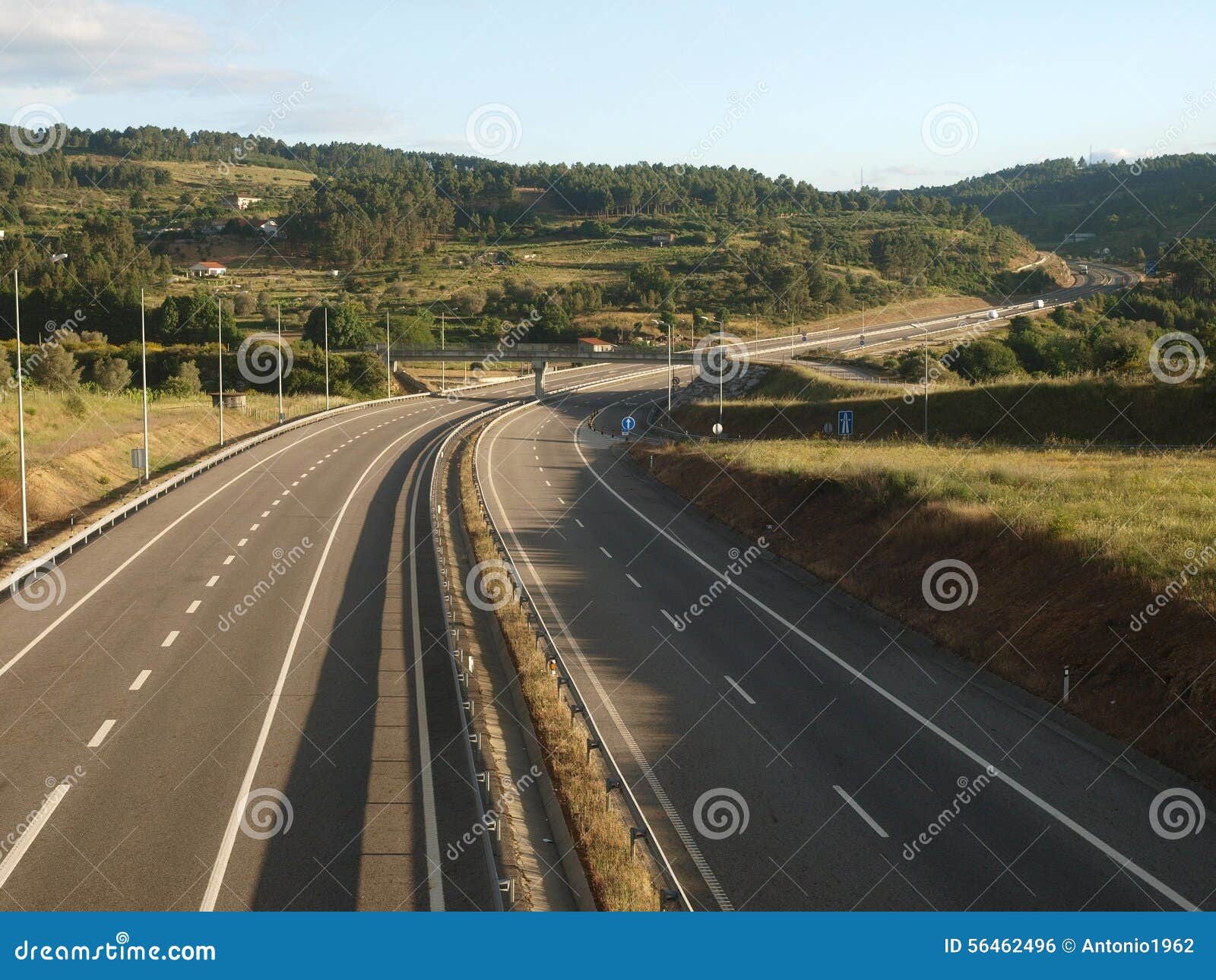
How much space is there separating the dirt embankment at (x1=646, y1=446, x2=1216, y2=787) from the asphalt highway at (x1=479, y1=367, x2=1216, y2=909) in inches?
18.2

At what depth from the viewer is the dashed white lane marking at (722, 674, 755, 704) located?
18.2 meters

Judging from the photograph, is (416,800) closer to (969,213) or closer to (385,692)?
(385,692)

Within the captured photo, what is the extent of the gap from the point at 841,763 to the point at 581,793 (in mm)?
4074

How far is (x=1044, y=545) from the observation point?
864 inches

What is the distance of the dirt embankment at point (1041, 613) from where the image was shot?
15641mm

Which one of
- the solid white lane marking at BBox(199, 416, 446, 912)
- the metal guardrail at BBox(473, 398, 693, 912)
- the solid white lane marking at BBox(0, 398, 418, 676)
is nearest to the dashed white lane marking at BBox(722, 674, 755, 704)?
the metal guardrail at BBox(473, 398, 693, 912)

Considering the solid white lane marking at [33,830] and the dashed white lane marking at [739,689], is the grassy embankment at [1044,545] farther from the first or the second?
the solid white lane marking at [33,830]

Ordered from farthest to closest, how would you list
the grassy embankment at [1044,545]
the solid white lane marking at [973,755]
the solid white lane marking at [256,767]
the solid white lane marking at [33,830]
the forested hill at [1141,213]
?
the forested hill at [1141,213] → the grassy embankment at [1044,545] → the solid white lane marking at [973,755] → the solid white lane marking at [33,830] → the solid white lane marking at [256,767]

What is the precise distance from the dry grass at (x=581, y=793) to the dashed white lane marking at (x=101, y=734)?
6.13m

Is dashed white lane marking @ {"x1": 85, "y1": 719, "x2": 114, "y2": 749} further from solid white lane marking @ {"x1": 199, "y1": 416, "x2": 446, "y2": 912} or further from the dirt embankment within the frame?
the dirt embankment

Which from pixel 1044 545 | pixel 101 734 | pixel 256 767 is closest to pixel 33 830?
pixel 256 767

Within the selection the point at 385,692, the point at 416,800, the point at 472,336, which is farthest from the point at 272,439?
the point at 472,336

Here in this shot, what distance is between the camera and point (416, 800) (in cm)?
1341

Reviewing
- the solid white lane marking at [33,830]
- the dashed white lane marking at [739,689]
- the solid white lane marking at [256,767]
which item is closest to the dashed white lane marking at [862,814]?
the dashed white lane marking at [739,689]
